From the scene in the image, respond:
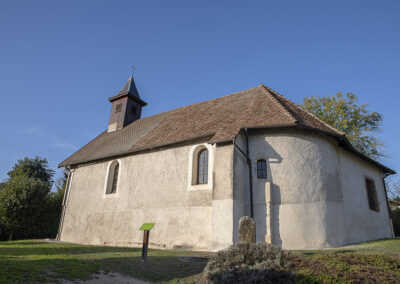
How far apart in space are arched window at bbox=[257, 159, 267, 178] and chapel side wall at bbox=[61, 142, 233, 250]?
174cm

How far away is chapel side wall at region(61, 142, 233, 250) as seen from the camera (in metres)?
11.1

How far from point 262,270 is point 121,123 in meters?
19.3

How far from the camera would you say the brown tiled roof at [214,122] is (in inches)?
489

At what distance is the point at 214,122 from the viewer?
14102 mm

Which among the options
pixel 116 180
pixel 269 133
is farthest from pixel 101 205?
pixel 269 133

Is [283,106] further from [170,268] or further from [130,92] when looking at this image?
[130,92]

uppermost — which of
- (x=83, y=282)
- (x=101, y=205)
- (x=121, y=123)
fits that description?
(x=121, y=123)

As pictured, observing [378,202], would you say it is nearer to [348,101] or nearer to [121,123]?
[348,101]

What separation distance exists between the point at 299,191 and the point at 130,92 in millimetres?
16820

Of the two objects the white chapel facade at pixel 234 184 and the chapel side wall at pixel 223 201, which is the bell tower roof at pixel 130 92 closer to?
the white chapel facade at pixel 234 184

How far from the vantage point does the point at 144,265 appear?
25.0 ft

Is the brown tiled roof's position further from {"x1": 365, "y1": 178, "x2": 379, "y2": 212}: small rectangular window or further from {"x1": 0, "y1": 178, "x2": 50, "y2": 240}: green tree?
{"x1": 365, "y1": 178, "x2": 379, "y2": 212}: small rectangular window

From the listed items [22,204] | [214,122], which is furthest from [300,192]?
[22,204]

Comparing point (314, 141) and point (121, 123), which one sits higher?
point (121, 123)
